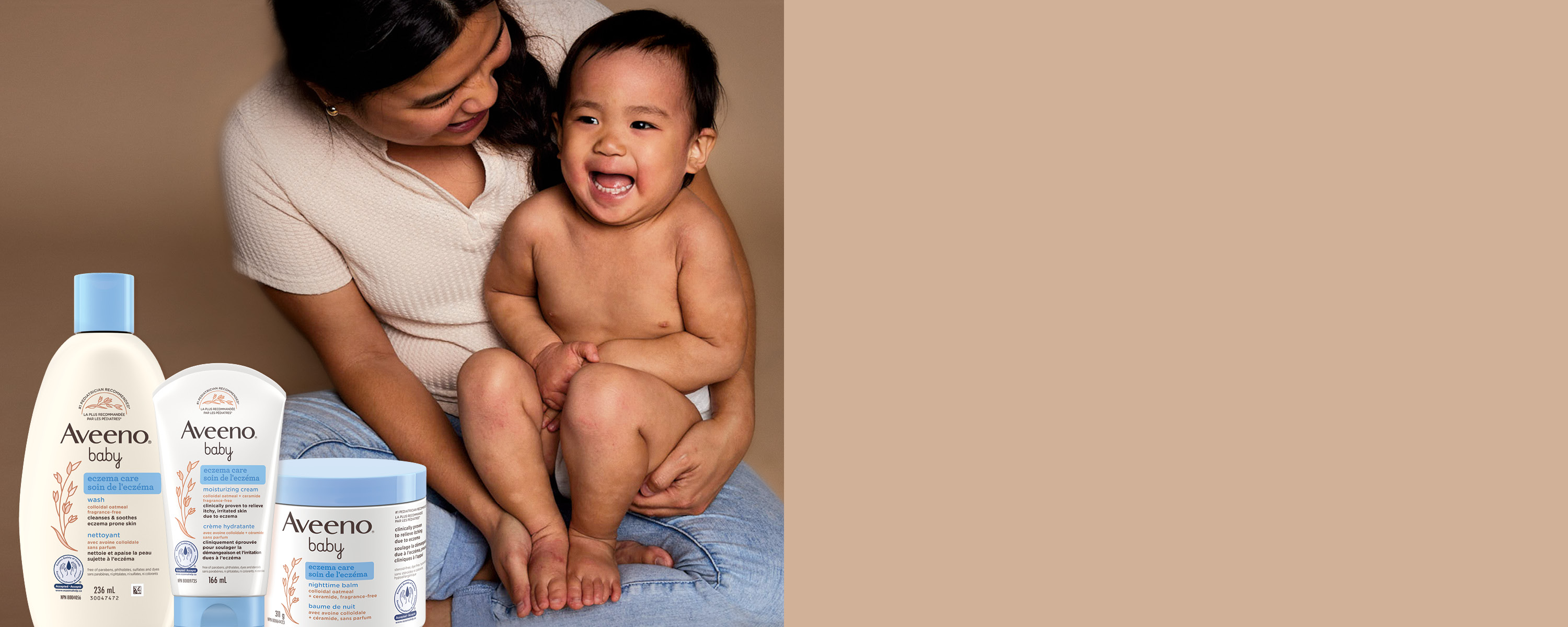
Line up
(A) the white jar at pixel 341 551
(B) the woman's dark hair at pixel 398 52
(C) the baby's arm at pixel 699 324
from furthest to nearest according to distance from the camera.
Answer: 1. (C) the baby's arm at pixel 699 324
2. (B) the woman's dark hair at pixel 398 52
3. (A) the white jar at pixel 341 551

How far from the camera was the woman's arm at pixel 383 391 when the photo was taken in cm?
114

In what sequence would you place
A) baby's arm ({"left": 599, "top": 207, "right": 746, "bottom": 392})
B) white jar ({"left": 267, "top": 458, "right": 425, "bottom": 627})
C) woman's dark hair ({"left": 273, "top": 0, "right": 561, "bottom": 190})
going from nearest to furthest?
white jar ({"left": 267, "top": 458, "right": 425, "bottom": 627}) < woman's dark hair ({"left": 273, "top": 0, "right": 561, "bottom": 190}) < baby's arm ({"left": 599, "top": 207, "right": 746, "bottom": 392})

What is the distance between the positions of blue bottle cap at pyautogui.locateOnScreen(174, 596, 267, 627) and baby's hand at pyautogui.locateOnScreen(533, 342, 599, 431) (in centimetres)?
31

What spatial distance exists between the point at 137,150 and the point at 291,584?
0.58m

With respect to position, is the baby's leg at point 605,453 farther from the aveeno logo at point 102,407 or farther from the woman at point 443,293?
the aveeno logo at point 102,407

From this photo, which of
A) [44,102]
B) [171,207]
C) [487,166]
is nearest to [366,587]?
[487,166]

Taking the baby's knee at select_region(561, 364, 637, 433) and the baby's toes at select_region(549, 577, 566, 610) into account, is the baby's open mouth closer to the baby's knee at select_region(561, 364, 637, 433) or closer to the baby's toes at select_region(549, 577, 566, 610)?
the baby's knee at select_region(561, 364, 637, 433)

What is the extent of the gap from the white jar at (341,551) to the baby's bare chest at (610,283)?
0.29m

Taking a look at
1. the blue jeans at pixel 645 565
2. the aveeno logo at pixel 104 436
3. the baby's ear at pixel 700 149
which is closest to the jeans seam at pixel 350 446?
the blue jeans at pixel 645 565

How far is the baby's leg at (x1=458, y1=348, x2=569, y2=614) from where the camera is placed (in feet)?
3.62

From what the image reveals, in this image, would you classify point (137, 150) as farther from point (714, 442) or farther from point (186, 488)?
point (714, 442)

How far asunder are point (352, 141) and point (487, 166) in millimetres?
142

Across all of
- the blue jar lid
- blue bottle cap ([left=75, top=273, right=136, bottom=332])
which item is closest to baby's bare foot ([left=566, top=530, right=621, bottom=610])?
the blue jar lid

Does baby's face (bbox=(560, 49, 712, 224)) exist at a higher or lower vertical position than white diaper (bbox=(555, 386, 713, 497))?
higher
